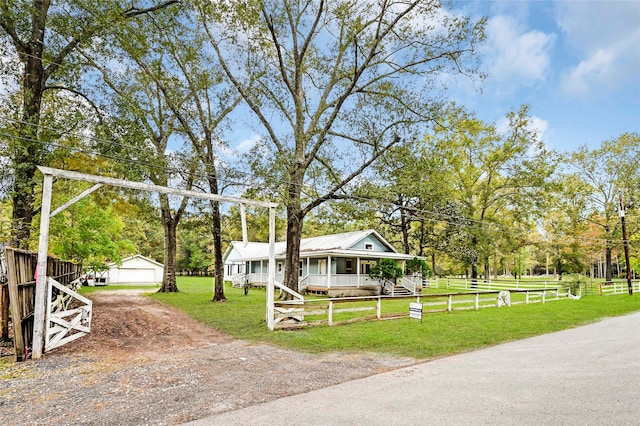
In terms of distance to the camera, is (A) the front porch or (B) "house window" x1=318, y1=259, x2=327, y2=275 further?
(B) "house window" x1=318, y1=259, x2=327, y2=275

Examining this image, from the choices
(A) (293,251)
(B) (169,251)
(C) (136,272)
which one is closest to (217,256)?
(A) (293,251)

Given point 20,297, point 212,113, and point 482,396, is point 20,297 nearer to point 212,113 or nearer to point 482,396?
point 482,396

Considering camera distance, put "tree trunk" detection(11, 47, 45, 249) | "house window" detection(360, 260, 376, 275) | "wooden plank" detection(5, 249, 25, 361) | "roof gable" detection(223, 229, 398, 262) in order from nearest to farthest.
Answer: "wooden plank" detection(5, 249, 25, 361) < "tree trunk" detection(11, 47, 45, 249) < "roof gable" detection(223, 229, 398, 262) < "house window" detection(360, 260, 376, 275)

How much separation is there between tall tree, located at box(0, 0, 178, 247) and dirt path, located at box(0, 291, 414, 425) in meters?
4.96

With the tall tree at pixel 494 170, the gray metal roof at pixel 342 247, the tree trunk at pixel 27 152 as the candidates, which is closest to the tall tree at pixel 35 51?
the tree trunk at pixel 27 152

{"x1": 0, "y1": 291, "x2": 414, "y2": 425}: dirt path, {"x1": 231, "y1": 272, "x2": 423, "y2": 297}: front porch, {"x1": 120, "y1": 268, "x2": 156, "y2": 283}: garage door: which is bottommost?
{"x1": 120, "y1": 268, "x2": 156, "y2": 283}: garage door

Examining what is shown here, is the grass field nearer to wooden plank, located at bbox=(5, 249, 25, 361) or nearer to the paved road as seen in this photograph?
the paved road

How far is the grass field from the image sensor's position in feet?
26.9

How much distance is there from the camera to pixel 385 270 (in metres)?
22.9

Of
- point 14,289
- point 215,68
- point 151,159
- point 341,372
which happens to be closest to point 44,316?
point 14,289

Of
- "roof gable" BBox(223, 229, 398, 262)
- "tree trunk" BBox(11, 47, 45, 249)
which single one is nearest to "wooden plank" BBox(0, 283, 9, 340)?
"tree trunk" BBox(11, 47, 45, 249)

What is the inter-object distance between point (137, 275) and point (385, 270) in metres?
28.1

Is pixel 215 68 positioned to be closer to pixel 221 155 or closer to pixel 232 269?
pixel 221 155

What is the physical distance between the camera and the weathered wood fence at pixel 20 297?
21.3 ft
